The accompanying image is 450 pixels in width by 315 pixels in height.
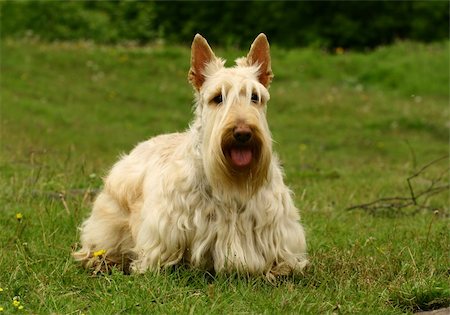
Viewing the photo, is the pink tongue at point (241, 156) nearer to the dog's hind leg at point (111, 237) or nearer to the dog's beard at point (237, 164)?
the dog's beard at point (237, 164)

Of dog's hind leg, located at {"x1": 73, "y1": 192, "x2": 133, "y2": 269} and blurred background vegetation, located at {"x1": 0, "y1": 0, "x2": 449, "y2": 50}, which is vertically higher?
dog's hind leg, located at {"x1": 73, "y1": 192, "x2": 133, "y2": 269}

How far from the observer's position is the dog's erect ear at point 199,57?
19.1 feet

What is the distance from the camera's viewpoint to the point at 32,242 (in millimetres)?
6625

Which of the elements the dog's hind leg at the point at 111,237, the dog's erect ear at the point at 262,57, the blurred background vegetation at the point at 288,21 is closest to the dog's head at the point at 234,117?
the dog's erect ear at the point at 262,57

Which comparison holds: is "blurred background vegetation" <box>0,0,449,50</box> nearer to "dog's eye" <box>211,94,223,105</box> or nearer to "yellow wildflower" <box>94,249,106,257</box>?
"yellow wildflower" <box>94,249,106,257</box>

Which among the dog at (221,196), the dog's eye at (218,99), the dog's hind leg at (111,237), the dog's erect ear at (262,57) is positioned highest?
the dog's erect ear at (262,57)

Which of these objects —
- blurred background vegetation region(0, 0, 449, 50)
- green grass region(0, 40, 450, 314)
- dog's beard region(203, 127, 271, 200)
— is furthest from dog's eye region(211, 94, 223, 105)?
blurred background vegetation region(0, 0, 449, 50)

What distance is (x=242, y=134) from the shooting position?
5.21 m

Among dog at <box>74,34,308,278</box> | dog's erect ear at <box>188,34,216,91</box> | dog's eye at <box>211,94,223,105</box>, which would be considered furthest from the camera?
dog's erect ear at <box>188,34,216,91</box>

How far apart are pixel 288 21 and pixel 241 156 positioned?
28.5 metres

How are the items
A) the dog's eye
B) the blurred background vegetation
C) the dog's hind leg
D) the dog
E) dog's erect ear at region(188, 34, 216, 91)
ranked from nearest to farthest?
1. the dog
2. the dog's eye
3. dog's erect ear at region(188, 34, 216, 91)
4. the dog's hind leg
5. the blurred background vegetation

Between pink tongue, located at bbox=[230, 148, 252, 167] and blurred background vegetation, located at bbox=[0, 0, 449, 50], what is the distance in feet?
89.4

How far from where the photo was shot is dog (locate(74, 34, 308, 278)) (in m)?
5.44

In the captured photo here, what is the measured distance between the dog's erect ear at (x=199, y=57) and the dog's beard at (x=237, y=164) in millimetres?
623
